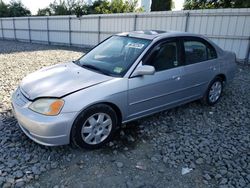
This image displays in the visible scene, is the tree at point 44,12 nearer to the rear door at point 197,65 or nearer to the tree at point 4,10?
the tree at point 4,10

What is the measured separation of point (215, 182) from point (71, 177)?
1.69 meters

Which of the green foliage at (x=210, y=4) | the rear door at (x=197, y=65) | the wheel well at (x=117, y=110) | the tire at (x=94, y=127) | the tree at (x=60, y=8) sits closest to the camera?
the tire at (x=94, y=127)

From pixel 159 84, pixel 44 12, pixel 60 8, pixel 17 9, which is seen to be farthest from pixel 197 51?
pixel 17 9

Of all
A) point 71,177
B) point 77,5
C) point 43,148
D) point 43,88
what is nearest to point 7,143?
point 43,148

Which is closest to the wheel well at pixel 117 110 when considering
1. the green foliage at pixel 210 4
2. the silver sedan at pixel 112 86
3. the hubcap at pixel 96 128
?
the silver sedan at pixel 112 86

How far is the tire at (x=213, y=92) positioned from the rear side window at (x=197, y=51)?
526mm

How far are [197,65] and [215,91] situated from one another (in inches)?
37.8

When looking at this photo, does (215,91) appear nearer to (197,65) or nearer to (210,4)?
(197,65)

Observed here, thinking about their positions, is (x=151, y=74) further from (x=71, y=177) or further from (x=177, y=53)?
(x=71, y=177)

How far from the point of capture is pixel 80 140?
2922 mm

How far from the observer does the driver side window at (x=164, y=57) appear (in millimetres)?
3463

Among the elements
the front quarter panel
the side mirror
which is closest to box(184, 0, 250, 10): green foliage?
the side mirror

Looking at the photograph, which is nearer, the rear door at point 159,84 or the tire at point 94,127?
the tire at point 94,127

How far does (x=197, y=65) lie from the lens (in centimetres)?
404
